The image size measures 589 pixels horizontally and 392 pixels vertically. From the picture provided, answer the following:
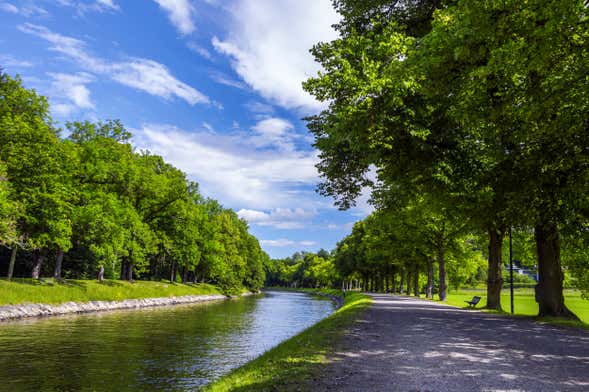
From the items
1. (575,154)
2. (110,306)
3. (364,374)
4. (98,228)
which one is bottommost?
(110,306)

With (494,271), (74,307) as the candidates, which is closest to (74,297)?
(74,307)

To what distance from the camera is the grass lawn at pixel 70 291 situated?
1123 inches

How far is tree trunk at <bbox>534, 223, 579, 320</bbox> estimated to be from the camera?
19328mm

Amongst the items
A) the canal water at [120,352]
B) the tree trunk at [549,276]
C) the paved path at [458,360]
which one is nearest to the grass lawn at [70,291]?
the canal water at [120,352]

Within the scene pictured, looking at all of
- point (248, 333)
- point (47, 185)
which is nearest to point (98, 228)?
point (47, 185)

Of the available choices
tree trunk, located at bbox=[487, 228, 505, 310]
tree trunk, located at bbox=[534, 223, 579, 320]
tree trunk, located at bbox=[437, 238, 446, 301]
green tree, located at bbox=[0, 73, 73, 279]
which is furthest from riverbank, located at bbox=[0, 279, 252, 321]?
tree trunk, located at bbox=[437, 238, 446, 301]

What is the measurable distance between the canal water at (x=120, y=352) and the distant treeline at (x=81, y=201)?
30.4 ft

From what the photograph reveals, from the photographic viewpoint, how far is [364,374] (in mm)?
7824

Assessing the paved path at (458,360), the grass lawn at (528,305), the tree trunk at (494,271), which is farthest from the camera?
the grass lawn at (528,305)

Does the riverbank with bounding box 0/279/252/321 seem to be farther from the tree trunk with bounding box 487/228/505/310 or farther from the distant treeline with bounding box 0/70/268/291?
the tree trunk with bounding box 487/228/505/310

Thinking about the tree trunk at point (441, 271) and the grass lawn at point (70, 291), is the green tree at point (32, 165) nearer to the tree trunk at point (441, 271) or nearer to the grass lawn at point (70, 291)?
the grass lawn at point (70, 291)

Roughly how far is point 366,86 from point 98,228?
31955 millimetres

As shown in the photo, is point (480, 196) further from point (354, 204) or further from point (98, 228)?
point (98, 228)

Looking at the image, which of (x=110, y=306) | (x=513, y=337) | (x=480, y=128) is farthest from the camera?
(x=110, y=306)
